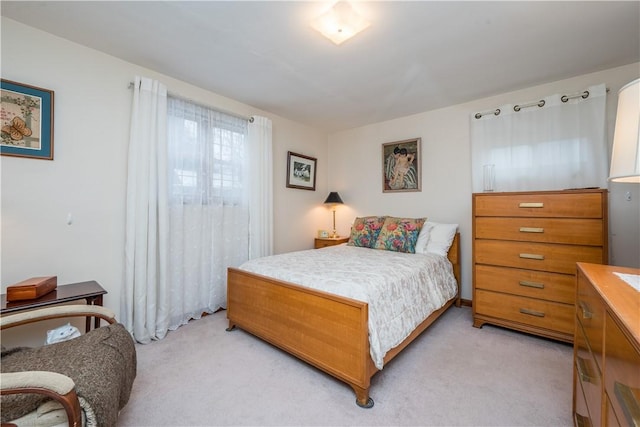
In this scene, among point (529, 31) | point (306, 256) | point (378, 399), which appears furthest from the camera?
point (306, 256)

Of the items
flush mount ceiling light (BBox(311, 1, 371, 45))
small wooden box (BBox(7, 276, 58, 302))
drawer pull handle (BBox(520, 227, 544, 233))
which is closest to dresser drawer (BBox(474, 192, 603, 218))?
drawer pull handle (BBox(520, 227, 544, 233))

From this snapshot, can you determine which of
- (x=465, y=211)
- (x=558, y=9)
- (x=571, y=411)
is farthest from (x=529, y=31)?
(x=571, y=411)

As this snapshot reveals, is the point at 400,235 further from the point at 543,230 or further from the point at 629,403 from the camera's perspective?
the point at 629,403

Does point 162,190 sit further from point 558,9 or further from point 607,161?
point 607,161

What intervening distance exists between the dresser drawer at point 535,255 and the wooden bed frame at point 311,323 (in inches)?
29.3

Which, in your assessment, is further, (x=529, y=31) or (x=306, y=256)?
(x=306, y=256)

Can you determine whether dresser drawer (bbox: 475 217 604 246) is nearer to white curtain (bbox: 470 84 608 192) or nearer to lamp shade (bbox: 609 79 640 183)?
white curtain (bbox: 470 84 608 192)

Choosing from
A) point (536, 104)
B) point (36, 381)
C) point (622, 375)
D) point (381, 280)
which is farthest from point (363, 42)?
point (36, 381)

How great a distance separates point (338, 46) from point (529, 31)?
135 cm

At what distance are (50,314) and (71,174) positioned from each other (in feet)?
3.65

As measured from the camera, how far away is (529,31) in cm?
192

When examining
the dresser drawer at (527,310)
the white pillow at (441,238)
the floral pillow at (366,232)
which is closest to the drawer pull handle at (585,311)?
the dresser drawer at (527,310)

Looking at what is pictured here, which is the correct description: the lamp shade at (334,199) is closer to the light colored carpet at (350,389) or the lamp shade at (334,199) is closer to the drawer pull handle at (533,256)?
the light colored carpet at (350,389)

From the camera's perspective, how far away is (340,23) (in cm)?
174
